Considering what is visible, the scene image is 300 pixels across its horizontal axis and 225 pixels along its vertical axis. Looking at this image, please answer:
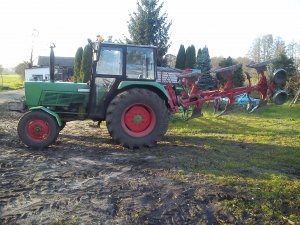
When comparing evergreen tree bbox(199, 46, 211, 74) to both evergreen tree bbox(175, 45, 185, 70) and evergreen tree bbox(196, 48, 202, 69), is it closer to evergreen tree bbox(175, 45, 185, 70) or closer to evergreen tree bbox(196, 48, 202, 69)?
evergreen tree bbox(196, 48, 202, 69)

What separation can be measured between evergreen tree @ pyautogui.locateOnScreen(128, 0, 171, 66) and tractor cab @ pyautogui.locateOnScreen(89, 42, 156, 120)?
20409 mm

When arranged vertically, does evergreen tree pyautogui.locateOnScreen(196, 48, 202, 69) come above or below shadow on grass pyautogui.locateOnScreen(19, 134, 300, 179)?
above

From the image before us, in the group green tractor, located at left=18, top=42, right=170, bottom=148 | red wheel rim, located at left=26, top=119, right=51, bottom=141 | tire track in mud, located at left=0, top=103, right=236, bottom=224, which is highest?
green tractor, located at left=18, top=42, right=170, bottom=148

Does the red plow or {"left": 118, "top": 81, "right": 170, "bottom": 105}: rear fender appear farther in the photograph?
the red plow

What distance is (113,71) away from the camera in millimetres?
8117

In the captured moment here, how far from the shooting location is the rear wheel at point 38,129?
758cm

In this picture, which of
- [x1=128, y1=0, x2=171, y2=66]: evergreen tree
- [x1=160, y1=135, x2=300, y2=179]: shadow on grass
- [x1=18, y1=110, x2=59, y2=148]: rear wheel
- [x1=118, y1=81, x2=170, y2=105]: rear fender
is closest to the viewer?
[x1=160, y1=135, x2=300, y2=179]: shadow on grass

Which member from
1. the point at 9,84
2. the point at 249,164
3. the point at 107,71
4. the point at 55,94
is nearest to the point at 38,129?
the point at 55,94

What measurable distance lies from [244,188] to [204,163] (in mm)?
1533

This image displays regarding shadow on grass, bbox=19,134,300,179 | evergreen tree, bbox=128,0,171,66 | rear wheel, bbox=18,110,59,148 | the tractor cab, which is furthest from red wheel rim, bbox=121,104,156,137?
evergreen tree, bbox=128,0,171,66

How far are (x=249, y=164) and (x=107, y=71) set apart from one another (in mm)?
3754

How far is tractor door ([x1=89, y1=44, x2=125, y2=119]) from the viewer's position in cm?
807

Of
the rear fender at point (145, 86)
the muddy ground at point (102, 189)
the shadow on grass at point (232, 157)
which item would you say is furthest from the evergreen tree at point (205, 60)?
the muddy ground at point (102, 189)

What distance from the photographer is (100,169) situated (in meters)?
6.09
